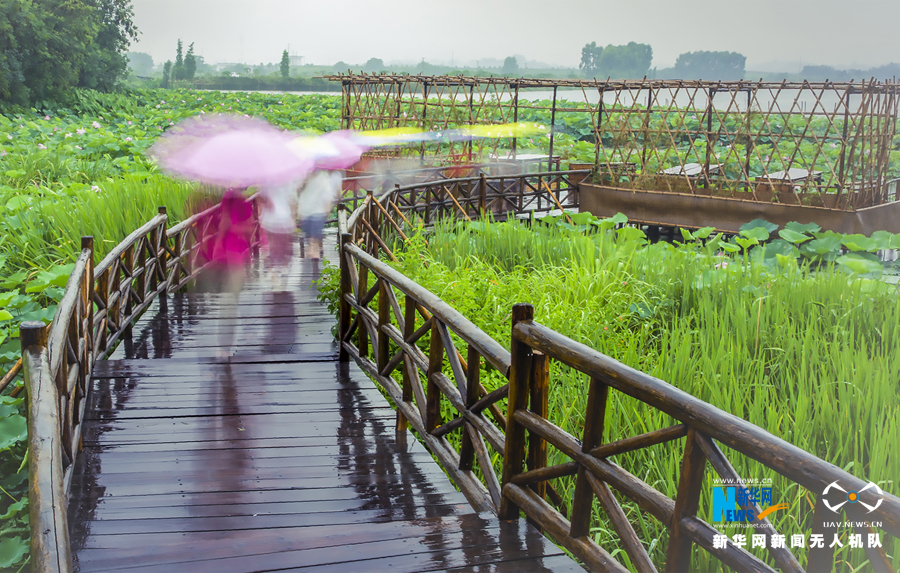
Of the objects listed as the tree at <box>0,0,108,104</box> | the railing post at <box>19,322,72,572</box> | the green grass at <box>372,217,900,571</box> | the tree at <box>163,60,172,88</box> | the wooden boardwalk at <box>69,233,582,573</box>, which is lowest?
the wooden boardwalk at <box>69,233,582,573</box>

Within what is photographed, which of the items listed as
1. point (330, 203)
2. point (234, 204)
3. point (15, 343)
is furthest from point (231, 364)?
point (330, 203)

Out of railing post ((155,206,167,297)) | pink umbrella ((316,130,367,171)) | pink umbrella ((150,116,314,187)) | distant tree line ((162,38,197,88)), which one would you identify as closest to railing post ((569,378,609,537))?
pink umbrella ((150,116,314,187))

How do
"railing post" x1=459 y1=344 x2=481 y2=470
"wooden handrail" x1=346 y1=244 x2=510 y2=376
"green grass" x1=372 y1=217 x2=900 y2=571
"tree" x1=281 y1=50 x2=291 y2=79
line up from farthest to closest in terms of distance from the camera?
1. "tree" x1=281 y1=50 x2=291 y2=79
2. "green grass" x1=372 y1=217 x2=900 y2=571
3. "railing post" x1=459 y1=344 x2=481 y2=470
4. "wooden handrail" x1=346 y1=244 x2=510 y2=376

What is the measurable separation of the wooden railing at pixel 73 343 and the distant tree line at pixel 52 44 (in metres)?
13.2

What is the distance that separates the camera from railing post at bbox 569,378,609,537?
1.92 metres

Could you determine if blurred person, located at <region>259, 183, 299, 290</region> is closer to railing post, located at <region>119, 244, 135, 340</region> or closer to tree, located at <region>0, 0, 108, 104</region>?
railing post, located at <region>119, 244, 135, 340</region>

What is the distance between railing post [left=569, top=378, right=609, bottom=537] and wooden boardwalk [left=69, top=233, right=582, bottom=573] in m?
0.14

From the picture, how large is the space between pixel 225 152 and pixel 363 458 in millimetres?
1699

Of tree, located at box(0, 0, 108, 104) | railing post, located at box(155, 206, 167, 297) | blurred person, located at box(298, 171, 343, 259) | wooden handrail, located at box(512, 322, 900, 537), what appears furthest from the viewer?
tree, located at box(0, 0, 108, 104)

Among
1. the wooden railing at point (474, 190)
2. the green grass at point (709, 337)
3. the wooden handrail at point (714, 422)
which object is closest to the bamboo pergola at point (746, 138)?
the wooden railing at point (474, 190)

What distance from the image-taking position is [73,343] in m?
3.16

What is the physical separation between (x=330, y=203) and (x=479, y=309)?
23.6 feet

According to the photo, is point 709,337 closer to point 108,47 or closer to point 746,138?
point 746,138

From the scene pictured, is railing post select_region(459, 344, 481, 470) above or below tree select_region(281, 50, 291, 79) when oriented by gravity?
below
